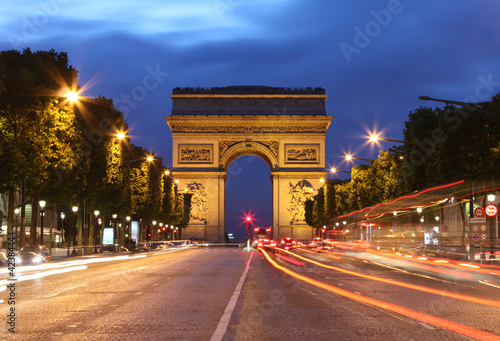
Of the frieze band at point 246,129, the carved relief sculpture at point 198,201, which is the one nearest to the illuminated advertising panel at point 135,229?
the carved relief sculpture at point 198,201

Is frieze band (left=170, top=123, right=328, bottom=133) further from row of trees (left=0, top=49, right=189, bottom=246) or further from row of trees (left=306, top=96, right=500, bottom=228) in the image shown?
row of trees (left=0, top=49, right=189, bottom=246)

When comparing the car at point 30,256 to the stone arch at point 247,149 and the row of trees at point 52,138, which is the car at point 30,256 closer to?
the row of trees at point 52,138

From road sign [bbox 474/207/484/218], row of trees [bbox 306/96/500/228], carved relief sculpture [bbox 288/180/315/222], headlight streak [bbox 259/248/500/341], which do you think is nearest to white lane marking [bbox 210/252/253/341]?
headlight streak [bbox 259/248/500/341]

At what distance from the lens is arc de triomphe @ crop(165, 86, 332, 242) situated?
4227 inches

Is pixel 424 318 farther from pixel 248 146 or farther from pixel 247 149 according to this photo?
pixel 247 149

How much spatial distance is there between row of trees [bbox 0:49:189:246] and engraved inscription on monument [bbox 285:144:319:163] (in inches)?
2035

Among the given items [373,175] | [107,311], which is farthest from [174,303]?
[373,175]

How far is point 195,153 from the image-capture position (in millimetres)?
107500

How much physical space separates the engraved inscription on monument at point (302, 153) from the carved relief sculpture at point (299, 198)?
3.47 m

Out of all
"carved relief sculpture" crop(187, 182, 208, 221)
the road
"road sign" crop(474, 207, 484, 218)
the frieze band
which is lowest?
the road

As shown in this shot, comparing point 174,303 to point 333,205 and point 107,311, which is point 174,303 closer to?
point 107,311

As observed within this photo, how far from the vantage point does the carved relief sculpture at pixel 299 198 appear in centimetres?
10688

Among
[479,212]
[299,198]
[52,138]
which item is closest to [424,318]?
[479,212]

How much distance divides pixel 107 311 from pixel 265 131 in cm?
9695
